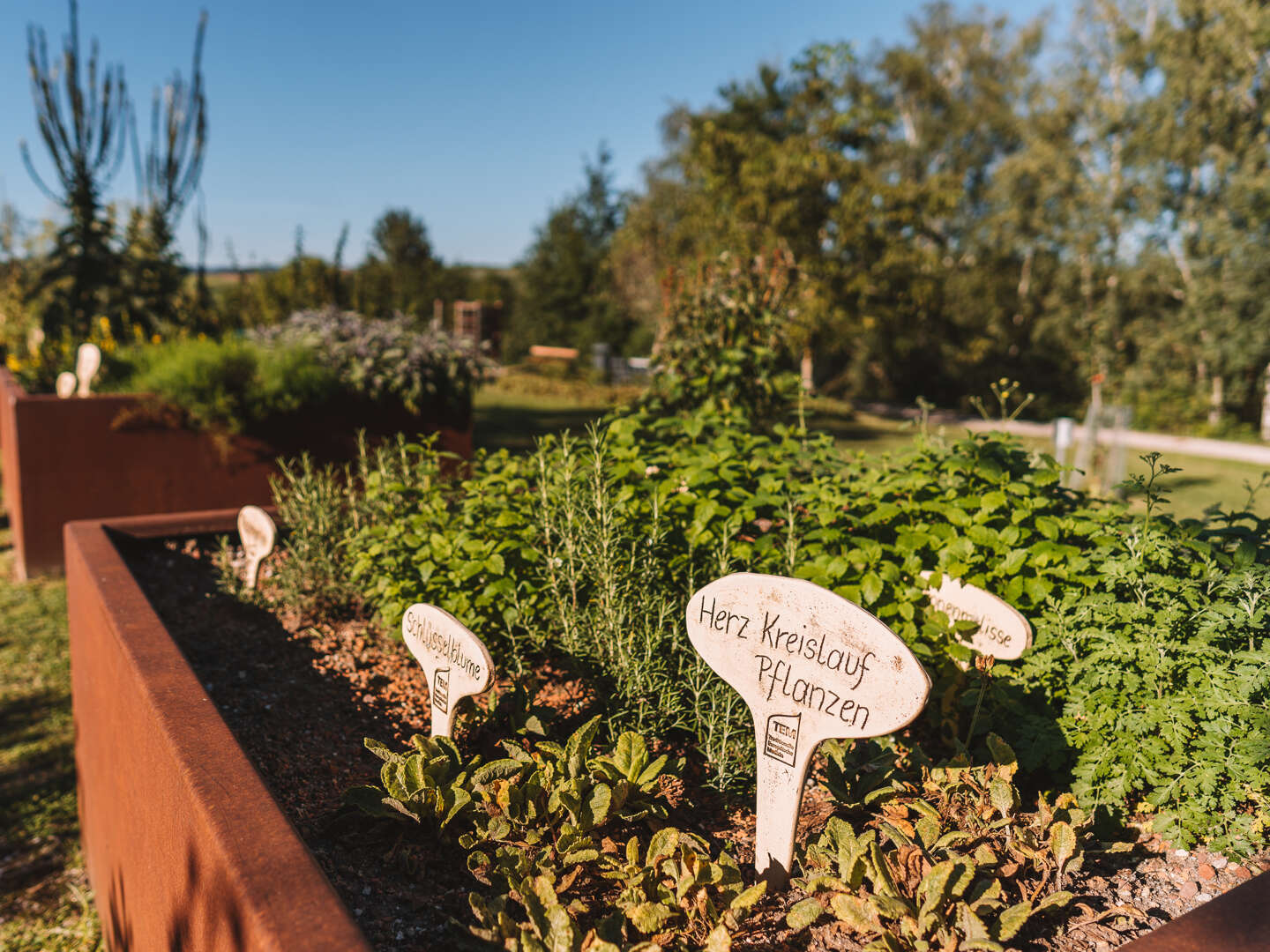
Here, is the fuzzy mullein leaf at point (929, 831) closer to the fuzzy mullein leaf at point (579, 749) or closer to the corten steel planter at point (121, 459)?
the fuzzy mullein leaf at point (579, 749)

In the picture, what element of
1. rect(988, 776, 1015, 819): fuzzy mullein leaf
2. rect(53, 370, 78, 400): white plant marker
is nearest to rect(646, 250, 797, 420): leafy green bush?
rect(988, 776, 1015, 819): fuzzy mullein leaf

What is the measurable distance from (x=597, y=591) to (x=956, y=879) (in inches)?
42.6

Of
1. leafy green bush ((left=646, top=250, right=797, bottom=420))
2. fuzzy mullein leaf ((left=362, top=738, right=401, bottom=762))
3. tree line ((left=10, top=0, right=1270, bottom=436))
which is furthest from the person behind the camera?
tree line ((left=10, top=0, right=1270, bottom=436))

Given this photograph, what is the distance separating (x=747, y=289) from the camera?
4.98 metres

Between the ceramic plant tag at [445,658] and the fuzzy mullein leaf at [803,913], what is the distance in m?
0.69

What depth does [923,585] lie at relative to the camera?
6.95 feet

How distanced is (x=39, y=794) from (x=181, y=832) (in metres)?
2.64

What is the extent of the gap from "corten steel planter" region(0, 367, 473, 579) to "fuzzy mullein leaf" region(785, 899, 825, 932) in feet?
16.4

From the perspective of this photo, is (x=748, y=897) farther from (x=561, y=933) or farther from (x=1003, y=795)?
(x=1003, y=795)

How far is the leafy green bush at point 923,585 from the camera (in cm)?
168

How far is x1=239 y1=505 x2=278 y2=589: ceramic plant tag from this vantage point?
9.45 ft

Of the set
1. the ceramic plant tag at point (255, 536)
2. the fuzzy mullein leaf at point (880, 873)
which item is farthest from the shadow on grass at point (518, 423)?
the fuzzy mullein leaf at point (880, 873)

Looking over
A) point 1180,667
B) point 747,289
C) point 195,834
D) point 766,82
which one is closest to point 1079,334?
point 766,82

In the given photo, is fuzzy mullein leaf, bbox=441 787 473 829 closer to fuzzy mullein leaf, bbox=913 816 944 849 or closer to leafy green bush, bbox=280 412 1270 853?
leafy green bush, bbox=280 412 1270 853
